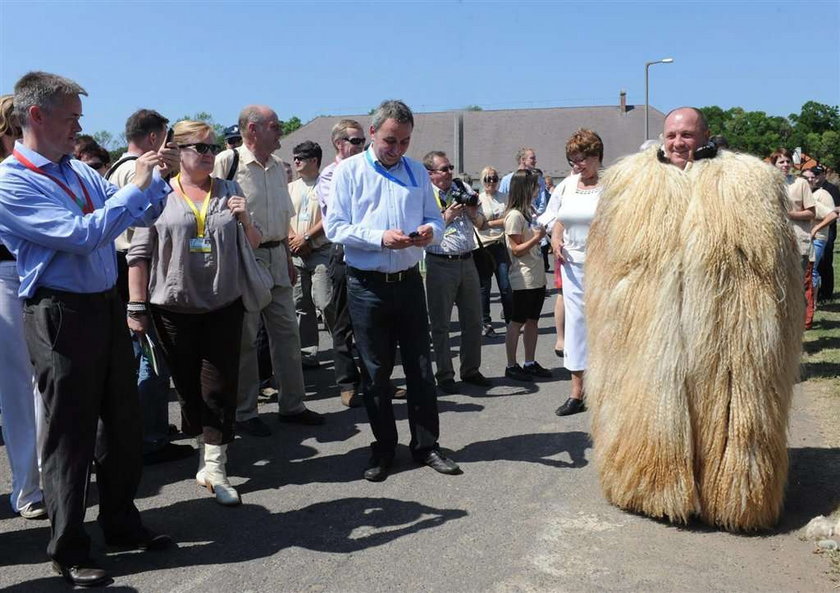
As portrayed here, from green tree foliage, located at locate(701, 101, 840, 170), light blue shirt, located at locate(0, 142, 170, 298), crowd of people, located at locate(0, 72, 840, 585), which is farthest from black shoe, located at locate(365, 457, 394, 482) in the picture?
green tree foliage, located at locate(701, 101, 840, 170)

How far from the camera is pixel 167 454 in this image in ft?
18.1

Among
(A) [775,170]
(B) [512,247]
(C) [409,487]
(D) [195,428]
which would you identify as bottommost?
(C) [409,487]

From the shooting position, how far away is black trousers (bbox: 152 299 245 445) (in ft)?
15.5

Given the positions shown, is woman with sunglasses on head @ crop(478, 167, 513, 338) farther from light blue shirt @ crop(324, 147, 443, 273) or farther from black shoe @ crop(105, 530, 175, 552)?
black shoe @ crop(105, 530, 175, 552)

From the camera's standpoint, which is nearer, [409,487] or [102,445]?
[102,445]

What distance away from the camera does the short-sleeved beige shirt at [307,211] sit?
7.57 metres

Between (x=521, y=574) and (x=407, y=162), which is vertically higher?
(x=407, y=162)

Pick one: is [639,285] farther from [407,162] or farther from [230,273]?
[230,273]

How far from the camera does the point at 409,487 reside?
16.0ft

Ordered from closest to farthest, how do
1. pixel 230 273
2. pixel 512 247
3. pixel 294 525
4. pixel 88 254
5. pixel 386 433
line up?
pixel 88 254 < pixel 294 525 < pixel 230 273 < pixel 386 433 < pixel 512 247

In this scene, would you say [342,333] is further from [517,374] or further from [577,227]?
[577,227]

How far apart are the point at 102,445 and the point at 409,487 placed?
1.81 m

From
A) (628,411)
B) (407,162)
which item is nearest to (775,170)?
(628,411)

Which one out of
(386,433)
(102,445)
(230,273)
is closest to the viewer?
(102,445)
